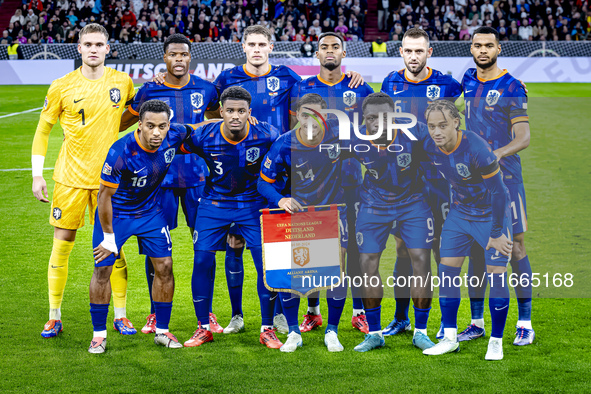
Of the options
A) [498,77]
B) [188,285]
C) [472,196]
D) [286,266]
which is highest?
[498,77]

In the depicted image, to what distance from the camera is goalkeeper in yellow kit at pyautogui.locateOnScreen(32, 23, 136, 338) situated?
17.4 feet

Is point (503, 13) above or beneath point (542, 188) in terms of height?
above

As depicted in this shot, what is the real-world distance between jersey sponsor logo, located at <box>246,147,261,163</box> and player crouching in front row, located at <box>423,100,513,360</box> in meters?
1.23

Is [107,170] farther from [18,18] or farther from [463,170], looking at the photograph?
[18,18]

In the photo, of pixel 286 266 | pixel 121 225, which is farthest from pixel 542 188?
pixel 121 225

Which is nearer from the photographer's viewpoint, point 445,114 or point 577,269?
point 445,114

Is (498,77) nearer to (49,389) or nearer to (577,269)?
(577,269)

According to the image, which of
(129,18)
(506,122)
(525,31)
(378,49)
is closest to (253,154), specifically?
(506,122)

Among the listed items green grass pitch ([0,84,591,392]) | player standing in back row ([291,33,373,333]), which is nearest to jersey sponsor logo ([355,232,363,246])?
player standing in back row ([291,33,373,333])

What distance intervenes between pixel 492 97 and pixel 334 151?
4.13 feet

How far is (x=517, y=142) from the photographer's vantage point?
494 centimetres

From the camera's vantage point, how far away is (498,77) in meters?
5.14

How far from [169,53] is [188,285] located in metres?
2.39

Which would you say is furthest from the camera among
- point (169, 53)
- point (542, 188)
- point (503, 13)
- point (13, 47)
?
point (503, 13)
